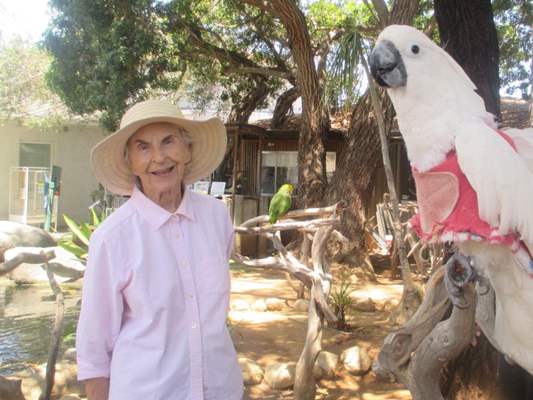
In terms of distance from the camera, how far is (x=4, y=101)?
12781mm

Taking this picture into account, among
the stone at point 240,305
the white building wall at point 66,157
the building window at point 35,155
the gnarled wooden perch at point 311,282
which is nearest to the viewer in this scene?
the gnarled wooden perch at point 311,282

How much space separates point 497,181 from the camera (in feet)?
4.99

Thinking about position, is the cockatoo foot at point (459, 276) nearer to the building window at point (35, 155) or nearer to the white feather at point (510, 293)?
the white feather at point (510, 293)

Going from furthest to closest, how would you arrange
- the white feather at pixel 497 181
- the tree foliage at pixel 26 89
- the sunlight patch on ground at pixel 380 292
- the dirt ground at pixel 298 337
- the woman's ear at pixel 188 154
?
the tree foliage at pixel 26 89
the sunlight patch on ground at pixel 380 292
the dirt ground at pixel 298 337
the woman's ear at pixel 188 154
the white feather at pixel 497 181

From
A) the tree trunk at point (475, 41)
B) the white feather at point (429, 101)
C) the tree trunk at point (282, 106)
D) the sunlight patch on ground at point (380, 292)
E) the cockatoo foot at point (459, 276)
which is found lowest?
the sunlight patch on ground at point (380, 292)

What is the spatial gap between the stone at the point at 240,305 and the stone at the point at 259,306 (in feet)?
0.24

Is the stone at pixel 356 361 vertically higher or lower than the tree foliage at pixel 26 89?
lower

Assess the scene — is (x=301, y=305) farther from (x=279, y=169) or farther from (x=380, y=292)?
(x=279, y=169)

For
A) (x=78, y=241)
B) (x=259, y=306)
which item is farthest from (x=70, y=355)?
(x=259, y=306)

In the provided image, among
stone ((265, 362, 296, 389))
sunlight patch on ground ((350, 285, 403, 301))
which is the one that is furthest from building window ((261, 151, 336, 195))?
stone ((265, 362, 296, 389))

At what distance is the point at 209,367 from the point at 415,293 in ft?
11.2

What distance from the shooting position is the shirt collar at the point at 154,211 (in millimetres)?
1723

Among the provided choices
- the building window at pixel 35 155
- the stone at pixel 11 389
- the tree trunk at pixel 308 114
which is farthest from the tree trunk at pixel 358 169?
the building window at pixel 35 155

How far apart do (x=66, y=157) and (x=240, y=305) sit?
30.6 ft
